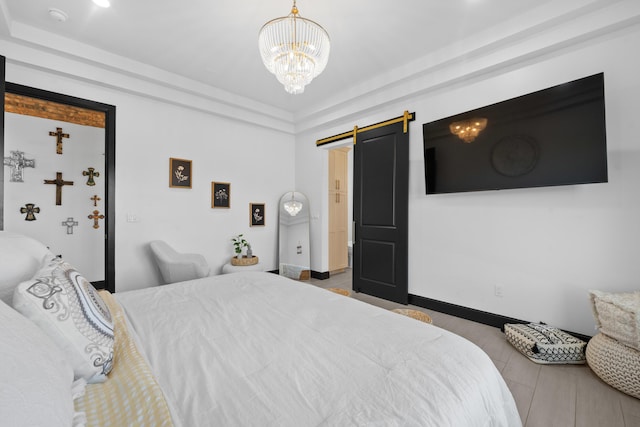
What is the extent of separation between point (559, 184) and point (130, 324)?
3076mm

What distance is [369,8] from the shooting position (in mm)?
2262

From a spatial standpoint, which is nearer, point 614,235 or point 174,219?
point 614,235

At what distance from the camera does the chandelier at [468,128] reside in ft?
8.68

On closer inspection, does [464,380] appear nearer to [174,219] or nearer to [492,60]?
[492,60]

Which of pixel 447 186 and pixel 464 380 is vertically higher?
pixel 447 186

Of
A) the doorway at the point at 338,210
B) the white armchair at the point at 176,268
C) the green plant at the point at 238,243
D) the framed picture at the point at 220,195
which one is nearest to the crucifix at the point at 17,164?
the white armchair at the point at 176,268

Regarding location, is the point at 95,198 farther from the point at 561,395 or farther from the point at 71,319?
the point at 561,395

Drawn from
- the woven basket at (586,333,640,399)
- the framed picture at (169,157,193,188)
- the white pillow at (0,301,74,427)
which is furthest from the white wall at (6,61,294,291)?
the woven basket at (586,333,640,399)

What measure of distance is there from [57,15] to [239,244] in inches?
120

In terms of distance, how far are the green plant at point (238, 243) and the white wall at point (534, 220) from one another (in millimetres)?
2437

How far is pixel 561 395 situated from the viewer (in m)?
1.73

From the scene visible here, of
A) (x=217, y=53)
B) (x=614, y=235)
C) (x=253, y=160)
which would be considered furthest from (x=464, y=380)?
(x=253, y=160)

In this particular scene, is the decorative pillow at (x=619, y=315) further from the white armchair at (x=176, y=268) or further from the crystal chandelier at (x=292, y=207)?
the crystal chandelier at (x=292, y=207)

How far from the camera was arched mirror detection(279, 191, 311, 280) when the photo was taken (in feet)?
15.3
